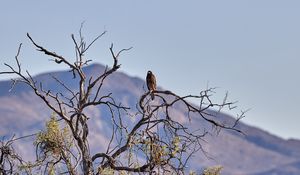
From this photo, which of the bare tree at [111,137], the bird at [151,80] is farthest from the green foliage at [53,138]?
the bird at [151,80]

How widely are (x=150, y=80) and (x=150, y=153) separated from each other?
6910 millimetres

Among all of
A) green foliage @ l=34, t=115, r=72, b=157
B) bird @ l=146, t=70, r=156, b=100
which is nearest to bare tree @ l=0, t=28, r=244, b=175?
green foliage @ l=34, t=115, r=72, b=157

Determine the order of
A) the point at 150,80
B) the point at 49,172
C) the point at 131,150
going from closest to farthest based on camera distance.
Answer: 1. the point at 131,150
2. the point at 49,172
3. the point at 150,80

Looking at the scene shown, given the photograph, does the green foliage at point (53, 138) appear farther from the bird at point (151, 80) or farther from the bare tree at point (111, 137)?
the bird at point (151, 80)

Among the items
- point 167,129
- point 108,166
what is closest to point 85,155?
point 108,166

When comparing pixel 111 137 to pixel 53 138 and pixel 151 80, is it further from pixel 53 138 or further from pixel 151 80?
pixel 151 80

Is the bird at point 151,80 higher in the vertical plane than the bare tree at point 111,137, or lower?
higher

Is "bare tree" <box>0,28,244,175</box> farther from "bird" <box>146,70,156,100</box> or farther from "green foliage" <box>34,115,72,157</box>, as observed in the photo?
"bird" <box>146,70,156,100</box>

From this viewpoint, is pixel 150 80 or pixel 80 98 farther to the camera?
pixel 150 80

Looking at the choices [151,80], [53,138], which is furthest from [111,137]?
[151,80]

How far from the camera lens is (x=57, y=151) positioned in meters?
17.2

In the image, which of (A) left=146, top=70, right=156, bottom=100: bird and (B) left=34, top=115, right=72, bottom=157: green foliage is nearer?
(B) left=34, top=115, right=72, bottom=157: green foliage

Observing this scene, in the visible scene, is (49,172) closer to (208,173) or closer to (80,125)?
(80,125)

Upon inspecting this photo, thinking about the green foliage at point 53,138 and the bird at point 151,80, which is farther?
the bird at point 151,80
